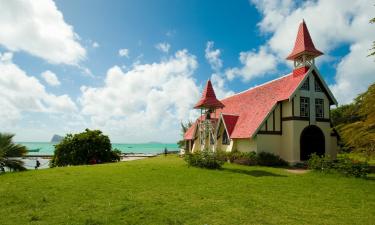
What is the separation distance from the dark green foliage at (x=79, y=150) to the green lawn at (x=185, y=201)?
45.3 ft

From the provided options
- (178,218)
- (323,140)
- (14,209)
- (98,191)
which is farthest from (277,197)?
(323,140)

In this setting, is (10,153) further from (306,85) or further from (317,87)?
(317,87)

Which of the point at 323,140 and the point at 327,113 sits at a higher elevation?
the point at 327,113

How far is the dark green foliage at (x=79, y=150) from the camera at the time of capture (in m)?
28.8

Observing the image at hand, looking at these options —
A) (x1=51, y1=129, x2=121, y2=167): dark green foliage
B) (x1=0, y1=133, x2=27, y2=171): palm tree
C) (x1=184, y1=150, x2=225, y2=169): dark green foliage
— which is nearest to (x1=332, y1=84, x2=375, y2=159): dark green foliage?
(x1=184, y1=150, x2=225, y2=169): dark green foliage

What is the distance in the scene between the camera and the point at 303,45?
87.2ft

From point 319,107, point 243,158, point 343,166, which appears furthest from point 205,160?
point 319,107

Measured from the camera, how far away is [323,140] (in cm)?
2623

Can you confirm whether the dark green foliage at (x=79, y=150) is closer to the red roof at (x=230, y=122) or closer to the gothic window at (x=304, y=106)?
the red roof at (x=230, y=122)

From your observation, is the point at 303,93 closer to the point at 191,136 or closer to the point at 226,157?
the point at 226,157

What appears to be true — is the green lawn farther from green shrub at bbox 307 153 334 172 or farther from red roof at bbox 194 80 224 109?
red roof at bbox 194 80 224 109

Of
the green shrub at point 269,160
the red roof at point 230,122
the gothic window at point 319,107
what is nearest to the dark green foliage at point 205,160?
the green shrub at point 269,160

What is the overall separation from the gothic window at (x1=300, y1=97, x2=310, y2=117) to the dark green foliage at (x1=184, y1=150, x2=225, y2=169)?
9.28 metres

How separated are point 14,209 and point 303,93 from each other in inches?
915
